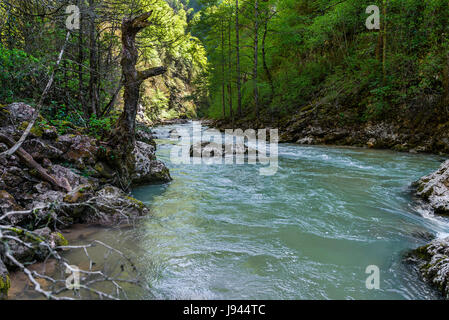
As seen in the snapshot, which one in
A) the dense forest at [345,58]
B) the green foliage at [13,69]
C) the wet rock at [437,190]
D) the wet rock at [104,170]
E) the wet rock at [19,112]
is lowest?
the wet rock at [437,190]

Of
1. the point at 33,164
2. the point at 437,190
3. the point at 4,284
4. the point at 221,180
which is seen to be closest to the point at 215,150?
the point at 221,180

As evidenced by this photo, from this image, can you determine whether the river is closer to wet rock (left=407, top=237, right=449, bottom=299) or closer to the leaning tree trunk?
wet rock (left=407, top=237, right=449, bottom=299)

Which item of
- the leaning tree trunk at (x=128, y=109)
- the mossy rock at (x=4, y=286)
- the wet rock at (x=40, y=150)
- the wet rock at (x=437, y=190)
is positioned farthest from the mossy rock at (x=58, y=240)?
the wet rock at (x=437, y=190)

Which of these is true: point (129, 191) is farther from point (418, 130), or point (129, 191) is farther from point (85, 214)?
point (418, 130)

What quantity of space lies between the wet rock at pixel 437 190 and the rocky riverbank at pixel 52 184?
5.04 m

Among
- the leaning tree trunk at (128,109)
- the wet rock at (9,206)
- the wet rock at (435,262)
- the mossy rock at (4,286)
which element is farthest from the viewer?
the leaning tree trunk at (128,109)

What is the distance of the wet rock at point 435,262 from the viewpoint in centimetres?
240

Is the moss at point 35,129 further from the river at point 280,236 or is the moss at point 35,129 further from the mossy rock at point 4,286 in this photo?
the mossy rock at point 4,286

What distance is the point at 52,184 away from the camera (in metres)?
4.03

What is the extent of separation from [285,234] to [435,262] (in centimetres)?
168

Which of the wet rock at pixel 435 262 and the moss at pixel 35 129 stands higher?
the moss at pixel 35 129

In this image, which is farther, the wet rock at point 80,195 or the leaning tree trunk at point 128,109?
the leaning tree trunk at point 128,109

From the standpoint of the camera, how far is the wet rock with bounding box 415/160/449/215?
4.36m

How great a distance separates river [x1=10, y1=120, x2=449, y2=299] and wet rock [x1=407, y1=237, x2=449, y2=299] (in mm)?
93
